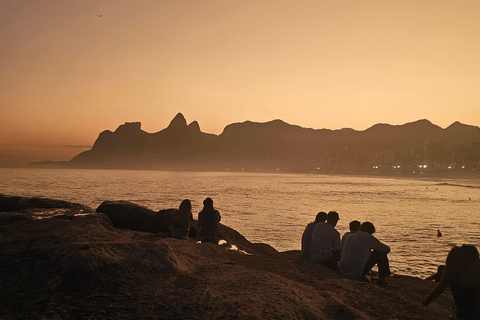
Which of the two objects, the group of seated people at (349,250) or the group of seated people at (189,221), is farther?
the group of seated people at (189,221)

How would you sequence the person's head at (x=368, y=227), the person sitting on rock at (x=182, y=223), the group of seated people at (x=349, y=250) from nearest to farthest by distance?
the group of seated people at (x=349, y=250), the person's head at (x=368, y=227), the person sitting on rock at (x=182, y=223)

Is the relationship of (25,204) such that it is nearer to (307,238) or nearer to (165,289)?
(307,238)

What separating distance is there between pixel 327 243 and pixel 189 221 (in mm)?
5317

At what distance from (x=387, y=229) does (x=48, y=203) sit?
21819 millimetres

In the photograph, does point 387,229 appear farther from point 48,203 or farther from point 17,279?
point 17,279

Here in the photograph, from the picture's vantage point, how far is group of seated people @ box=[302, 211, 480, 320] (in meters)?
5.99

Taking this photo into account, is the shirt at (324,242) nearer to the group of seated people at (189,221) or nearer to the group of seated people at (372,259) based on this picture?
the group of seated people at (372,259)

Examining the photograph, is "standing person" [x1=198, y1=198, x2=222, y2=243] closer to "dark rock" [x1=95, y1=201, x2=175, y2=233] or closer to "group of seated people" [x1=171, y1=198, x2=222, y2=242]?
"group of seated people" [x1=171, y1=198, x2=222, y2=242]

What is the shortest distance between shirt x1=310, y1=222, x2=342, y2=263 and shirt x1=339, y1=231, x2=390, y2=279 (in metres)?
0.88

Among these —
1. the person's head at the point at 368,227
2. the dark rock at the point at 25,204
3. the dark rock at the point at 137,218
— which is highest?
the person's head at the point at 368,227

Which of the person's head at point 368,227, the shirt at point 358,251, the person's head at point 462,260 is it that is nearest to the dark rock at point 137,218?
the shirt at point 358,251

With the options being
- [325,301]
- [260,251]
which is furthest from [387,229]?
[325,301]

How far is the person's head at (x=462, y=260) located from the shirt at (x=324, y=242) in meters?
4.54

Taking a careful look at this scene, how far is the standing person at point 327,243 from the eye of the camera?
1064 centimetres
